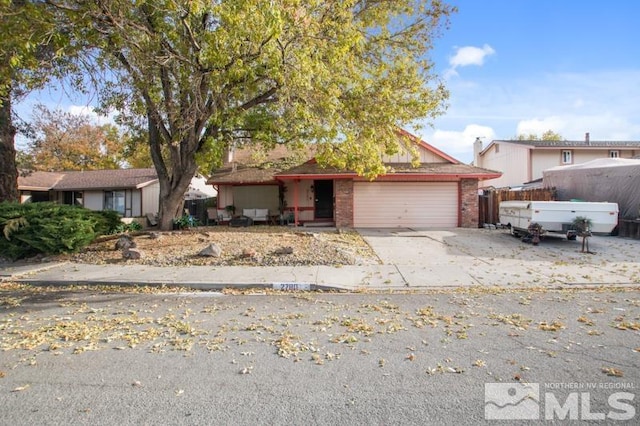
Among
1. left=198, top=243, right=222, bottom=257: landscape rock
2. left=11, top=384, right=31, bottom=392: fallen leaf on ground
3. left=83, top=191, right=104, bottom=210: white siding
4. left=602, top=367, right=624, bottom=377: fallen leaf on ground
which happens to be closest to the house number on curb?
left=198, top=243, right=222, bottom=257: landscape rock

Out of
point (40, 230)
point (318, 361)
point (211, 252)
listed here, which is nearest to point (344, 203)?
point (211, 252)

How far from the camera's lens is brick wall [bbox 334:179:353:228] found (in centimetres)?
1812

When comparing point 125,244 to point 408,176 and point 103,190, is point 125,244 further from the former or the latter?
point 103,190

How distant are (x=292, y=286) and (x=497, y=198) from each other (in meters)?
14.5

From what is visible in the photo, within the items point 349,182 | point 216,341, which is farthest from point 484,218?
point 216,341

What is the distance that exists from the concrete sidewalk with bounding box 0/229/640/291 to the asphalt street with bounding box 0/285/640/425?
1303 millimetres

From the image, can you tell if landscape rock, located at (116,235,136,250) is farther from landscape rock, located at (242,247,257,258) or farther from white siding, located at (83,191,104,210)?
white siding, located at (83,191,104,210)

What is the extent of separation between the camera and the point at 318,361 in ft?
13.9

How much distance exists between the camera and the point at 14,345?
466 cm

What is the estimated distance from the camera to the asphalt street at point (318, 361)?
3238 millimetres

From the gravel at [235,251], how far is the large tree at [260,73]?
1.94 metres

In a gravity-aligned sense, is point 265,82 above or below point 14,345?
above

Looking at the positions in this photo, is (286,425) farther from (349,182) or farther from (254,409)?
(349,182)

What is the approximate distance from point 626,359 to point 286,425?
373 cm
